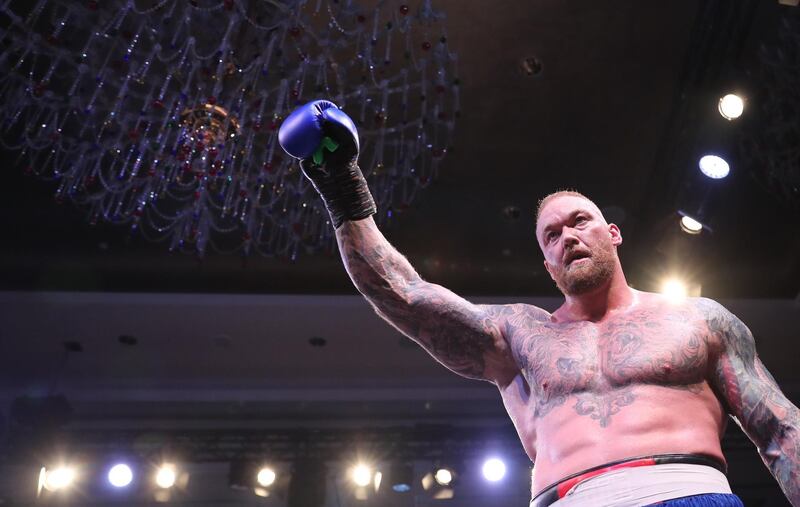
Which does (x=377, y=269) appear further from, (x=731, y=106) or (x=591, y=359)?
(x=731, y=106)

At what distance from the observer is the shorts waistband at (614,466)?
192 centimetres

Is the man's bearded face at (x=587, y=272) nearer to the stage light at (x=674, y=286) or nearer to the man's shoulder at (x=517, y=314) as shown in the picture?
the man's shoulder at (x=517, y=314)

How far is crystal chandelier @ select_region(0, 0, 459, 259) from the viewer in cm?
529

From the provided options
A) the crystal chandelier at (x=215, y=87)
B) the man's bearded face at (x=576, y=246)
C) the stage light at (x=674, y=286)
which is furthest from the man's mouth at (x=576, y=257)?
the stage light at (x=674, y=286)

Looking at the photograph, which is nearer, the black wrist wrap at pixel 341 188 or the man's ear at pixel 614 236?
the black wrist wrap at pixel 341 188

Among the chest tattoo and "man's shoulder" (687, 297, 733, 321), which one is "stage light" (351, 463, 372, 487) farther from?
"man's shoulder" (687, 297, 733, 321)

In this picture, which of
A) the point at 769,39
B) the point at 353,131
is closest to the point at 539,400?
the point at 353,131

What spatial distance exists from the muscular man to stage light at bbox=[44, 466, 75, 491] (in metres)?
8.15

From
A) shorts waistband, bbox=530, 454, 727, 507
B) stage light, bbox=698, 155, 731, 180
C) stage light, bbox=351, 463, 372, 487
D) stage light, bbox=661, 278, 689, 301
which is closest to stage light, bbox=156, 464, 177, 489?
stage light, bbox=351, 463, 372, 487

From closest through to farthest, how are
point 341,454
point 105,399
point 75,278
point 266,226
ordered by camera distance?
point 266,226 → point 75,278 → point 341,454 → point 105,399

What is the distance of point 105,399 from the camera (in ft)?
32.7

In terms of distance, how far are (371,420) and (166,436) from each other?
2.58 metres

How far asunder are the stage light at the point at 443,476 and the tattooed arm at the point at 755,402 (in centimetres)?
736

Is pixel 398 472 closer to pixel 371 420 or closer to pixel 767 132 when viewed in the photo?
pixel 371 420
